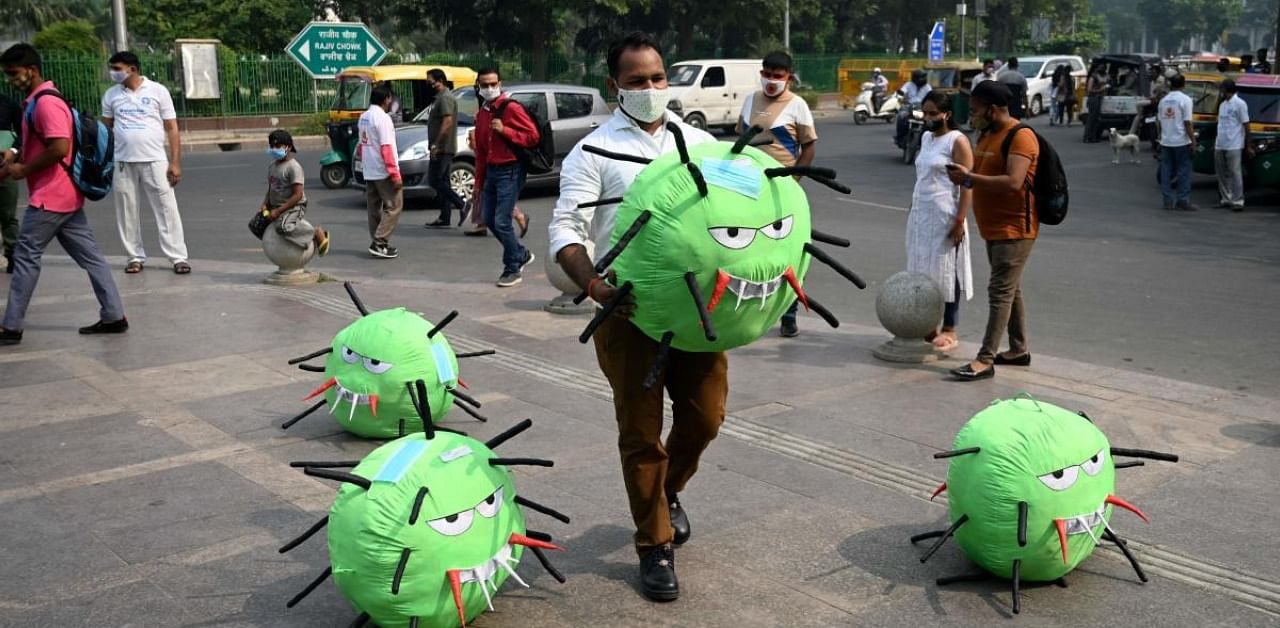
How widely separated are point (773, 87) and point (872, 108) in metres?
30.2

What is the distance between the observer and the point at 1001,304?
Result: 7676mm

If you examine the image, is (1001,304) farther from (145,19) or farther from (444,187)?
(145,19)

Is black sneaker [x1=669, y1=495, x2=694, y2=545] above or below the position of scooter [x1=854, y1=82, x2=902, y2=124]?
below

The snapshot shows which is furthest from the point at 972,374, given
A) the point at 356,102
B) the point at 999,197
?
the point at 356,102

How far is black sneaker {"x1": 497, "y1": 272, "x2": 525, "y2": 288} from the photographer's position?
36.0ft

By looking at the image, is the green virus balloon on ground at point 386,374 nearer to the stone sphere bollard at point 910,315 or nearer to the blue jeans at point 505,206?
the stone sphere bollard at point 910,315

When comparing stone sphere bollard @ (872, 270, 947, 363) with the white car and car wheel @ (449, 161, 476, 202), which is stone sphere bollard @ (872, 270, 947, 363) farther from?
the white car

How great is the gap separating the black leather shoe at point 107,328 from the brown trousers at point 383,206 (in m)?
4.07

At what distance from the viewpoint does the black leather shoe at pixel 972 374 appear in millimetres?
7664

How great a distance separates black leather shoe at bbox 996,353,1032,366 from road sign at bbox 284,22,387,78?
11.9 metres

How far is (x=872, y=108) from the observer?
37.6m

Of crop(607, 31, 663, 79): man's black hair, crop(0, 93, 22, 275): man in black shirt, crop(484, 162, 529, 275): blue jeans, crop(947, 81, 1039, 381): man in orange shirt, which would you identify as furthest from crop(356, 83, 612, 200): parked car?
crop(607, 31, 663, 79): man's black hair

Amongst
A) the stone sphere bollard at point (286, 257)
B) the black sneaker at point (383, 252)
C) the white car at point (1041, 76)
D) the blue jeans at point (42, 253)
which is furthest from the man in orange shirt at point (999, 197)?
the white car at point (1041, 76)

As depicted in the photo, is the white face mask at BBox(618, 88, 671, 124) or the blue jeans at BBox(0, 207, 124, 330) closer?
the white face mask at BBox(618, 88, 671, 124)
